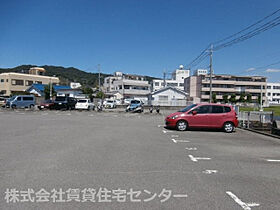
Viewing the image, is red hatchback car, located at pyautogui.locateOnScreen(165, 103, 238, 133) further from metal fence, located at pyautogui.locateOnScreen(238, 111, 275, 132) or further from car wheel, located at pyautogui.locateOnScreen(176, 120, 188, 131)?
metal fence, located at pyautogui.locateOnScreen(238, 111, 275, 132)

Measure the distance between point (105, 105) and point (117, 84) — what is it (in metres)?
28.3

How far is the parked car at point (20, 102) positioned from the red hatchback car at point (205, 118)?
23.1 meters

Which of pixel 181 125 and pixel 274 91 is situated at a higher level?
pixel 274 91

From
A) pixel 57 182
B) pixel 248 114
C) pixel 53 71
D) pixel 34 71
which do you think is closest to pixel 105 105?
pixel 248 114

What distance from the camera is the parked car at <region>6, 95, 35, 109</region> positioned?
2659 centimetres

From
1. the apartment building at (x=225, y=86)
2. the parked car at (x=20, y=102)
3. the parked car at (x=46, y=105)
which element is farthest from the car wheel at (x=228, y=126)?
the apartment building at (x=225, y=86)

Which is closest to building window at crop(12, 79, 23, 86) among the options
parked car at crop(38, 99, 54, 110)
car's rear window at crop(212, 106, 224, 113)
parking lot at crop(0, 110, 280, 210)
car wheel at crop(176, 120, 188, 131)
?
parked car at crop(38, 99, 54, 110)

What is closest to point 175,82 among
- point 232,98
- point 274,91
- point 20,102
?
point 232,98

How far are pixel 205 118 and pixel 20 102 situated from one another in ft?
81.6

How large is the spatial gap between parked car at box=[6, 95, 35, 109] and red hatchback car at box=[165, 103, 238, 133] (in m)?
23.1

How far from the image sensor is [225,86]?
64188 millimetres

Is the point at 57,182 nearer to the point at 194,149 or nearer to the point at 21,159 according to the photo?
the point at 21,159

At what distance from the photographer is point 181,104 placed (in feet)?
135

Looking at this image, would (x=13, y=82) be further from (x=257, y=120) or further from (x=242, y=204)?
(x=242, y=204)
